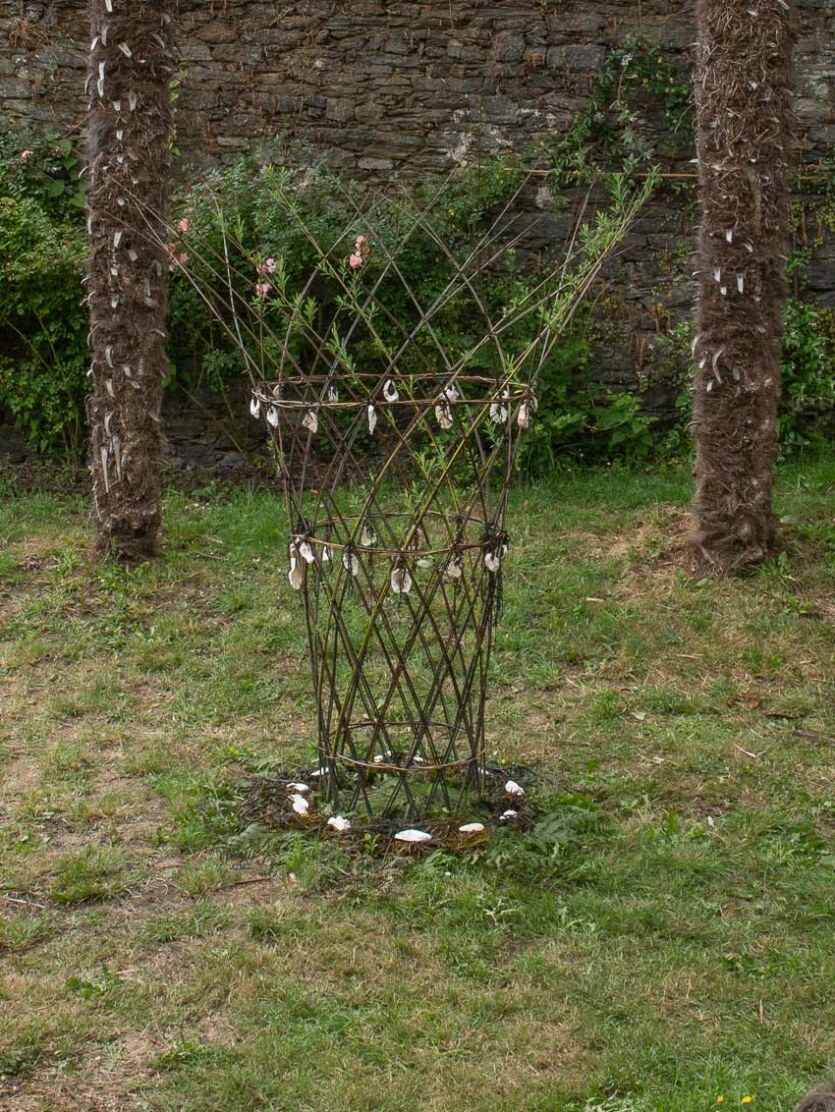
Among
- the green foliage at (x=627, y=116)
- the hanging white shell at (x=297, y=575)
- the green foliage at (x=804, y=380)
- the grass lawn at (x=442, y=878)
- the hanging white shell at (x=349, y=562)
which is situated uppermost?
the green foliage at (x=627, y=116)

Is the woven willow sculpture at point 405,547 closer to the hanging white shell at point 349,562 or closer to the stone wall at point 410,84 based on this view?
the hanging white shell at point 349,562

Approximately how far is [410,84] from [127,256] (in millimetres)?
3052

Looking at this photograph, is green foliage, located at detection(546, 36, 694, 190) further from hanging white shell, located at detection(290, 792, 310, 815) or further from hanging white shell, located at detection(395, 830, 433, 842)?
hanging white shell, located at detection(395, 830, 433, 842)

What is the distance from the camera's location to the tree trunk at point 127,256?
608 centimetres

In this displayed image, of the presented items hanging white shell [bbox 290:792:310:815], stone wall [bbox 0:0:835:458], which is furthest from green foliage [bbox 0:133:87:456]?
hanging white shell [bbox 290:792:310:815]

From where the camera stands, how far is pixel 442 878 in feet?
11.8

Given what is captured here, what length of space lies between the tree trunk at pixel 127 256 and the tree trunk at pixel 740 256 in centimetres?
258

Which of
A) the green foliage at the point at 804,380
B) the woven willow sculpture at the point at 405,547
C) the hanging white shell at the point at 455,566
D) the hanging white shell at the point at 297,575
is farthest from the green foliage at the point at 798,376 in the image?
the hanging white shell at the point at 297,575

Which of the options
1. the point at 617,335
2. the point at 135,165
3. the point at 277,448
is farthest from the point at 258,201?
the point at 277,448

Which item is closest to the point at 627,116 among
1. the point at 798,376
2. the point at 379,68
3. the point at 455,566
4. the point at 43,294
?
the point at 379,68

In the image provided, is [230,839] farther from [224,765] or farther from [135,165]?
[135,165]

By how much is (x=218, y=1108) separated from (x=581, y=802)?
1.73 meters

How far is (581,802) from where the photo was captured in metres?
4.12

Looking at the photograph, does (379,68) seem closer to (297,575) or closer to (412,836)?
(297,575)
